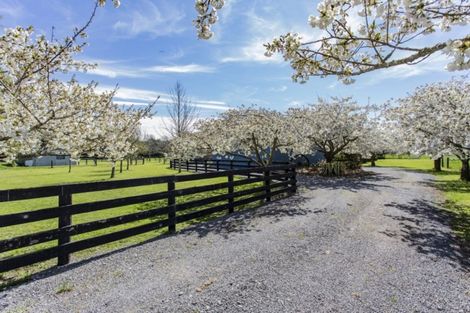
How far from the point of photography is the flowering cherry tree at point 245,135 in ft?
41.2

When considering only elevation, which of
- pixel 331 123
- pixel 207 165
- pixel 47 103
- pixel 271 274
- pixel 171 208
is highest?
pixel 331 123

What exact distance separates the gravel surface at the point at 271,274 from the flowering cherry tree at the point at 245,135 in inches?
267

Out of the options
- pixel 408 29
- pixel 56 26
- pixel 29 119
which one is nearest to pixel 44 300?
pixel 29 119

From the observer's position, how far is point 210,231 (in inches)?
224

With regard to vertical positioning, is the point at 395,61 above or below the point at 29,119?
above

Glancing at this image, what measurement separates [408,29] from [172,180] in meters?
4.86

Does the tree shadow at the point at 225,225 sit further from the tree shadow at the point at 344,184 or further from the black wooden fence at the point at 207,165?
the black wooden fence at the point at 207,165

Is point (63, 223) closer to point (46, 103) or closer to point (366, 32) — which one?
point (46, 103)

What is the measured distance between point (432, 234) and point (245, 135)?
8260 millimetres

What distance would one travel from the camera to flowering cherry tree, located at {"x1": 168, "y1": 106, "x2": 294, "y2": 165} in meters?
12.5

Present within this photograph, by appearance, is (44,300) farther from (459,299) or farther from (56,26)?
(459,299)

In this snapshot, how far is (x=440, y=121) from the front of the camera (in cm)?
1095

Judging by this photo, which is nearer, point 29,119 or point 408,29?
point 408,29

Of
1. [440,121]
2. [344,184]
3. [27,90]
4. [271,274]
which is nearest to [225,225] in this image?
[271,274]
